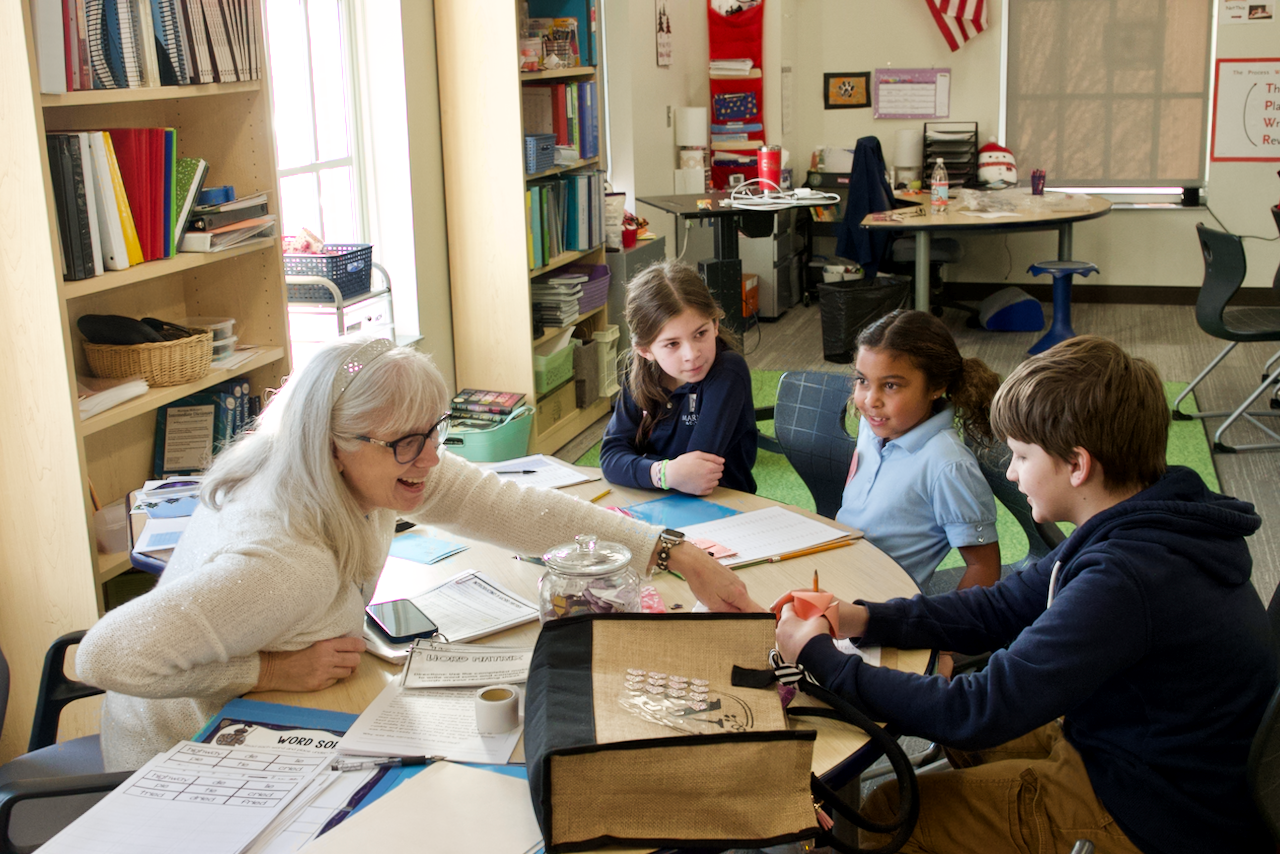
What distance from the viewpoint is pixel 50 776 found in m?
1.63

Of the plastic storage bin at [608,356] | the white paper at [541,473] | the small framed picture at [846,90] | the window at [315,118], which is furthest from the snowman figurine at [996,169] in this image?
the white paper at [541,473]

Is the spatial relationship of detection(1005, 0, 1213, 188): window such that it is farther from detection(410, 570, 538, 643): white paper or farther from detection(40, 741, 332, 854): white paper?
detection(40, 741, 332, 854): white paper

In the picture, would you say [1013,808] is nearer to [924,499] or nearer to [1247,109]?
[924,499]

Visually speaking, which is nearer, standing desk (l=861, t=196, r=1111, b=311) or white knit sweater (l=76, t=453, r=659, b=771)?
white knit sweater (l=76, t=453, r=659, b=771)

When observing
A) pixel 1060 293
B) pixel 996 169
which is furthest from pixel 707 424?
pixel 996 169

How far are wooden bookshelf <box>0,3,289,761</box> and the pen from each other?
47.8 inches

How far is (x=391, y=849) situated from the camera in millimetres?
1125

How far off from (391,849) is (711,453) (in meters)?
1.40

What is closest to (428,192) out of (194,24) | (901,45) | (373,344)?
(194,24)

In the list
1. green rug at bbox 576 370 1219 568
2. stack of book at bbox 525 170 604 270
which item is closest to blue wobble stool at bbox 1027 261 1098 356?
green rug at bbox 576 370 1219 568

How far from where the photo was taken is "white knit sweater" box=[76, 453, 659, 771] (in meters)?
1.33

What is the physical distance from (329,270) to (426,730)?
2280 mm

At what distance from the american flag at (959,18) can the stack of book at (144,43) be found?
5.48 m

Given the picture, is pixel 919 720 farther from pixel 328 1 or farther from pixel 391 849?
pixel 328 1
